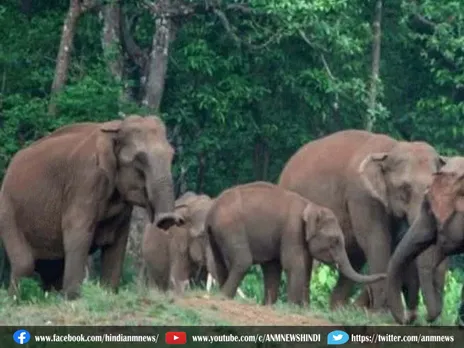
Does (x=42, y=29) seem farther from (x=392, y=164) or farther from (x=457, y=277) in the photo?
(x=392, y=164)

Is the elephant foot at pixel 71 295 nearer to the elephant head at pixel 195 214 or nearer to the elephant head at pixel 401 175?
the elephant head at pixel 401 175

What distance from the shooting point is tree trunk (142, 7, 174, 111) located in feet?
95.1

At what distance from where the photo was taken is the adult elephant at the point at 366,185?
758 inches

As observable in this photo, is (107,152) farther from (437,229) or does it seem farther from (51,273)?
(437,229)

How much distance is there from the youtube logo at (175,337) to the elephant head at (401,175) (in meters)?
4.97

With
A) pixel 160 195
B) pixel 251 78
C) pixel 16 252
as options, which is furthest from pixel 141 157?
pixel 251 78

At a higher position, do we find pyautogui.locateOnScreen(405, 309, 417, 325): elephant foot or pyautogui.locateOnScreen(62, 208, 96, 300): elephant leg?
pyautogui.locateOnScreen(62, 208, 96, 300): elephant leg

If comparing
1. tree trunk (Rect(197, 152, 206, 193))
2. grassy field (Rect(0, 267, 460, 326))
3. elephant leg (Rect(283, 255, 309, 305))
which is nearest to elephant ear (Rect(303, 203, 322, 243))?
elephant leg (Rect(283, 255, 309, 305))

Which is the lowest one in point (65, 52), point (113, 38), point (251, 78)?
point (251, 78)

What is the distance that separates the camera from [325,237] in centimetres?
1981

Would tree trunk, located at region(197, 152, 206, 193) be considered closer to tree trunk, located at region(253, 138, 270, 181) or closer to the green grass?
tree trunk, located at region(253, 138, 270, 181)

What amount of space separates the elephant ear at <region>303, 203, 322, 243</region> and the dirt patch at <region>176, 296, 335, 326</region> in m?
3.09

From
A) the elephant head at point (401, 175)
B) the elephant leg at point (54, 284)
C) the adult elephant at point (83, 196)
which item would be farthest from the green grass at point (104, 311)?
the elephant head at point (401, 175)

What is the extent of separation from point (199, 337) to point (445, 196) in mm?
3375
